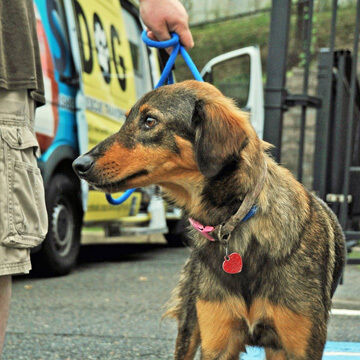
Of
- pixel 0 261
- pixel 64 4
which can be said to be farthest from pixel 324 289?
pixel 64 4

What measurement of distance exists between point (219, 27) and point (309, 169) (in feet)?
16.9

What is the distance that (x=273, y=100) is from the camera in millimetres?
5508

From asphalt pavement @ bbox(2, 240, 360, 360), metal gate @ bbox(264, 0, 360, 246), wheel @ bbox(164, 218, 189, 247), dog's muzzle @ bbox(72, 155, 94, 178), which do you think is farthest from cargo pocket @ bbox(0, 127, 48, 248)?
wheel @ bbox(164, 218, 189, 247)

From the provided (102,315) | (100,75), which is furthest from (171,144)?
(100,75)

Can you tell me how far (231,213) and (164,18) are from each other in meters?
0.97

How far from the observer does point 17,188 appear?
2844 mm

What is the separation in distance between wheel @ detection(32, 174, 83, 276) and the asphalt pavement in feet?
0.46

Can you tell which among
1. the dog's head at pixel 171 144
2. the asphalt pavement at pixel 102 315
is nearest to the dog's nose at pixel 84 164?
the dog's head at pixel 171 144

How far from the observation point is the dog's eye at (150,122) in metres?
3.04

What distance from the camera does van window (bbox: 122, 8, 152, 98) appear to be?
327 inches

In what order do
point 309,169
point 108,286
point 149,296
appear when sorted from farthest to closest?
1. point 309,169
2. point 108,286
3. point 149,296

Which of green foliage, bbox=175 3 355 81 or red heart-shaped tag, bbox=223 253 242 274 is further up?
green foliage, bbox=175 3 355 81

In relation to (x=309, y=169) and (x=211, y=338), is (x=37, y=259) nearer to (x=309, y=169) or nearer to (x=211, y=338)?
(x=211, y=338)

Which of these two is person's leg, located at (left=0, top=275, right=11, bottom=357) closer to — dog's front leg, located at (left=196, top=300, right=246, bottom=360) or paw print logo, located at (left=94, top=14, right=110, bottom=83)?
dog's front leg, located at (left=196, top=300, right=246, bottom=360)
